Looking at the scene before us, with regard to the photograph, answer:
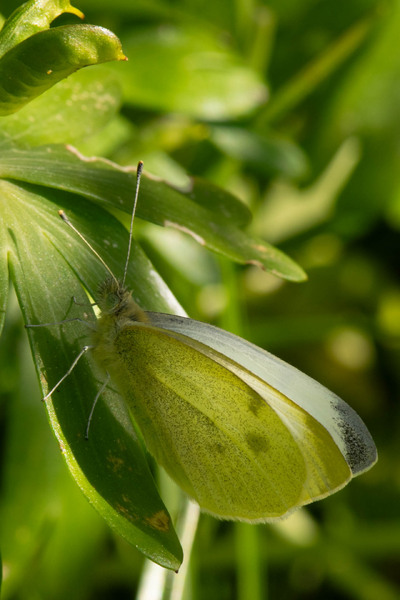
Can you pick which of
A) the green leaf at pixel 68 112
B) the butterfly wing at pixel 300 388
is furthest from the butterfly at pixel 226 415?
the green leaf at pixel 68 112

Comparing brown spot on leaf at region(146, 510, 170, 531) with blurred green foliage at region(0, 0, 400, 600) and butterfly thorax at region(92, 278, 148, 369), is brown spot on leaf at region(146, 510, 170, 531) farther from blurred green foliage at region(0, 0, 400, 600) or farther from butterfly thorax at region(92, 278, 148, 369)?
blurred green foliage at region(0, 0, 400, 600)

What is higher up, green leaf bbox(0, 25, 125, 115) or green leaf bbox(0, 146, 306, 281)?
green leaf bbox(0, 25, 125, 115)

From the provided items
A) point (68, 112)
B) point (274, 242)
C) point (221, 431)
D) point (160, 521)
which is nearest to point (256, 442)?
point (221, 431)

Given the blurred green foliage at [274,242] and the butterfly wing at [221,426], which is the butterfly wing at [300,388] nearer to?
the butterfly wing at [221,426]

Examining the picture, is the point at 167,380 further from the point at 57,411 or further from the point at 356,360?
the point at 356,360

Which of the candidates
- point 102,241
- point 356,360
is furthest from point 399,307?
point 102,241

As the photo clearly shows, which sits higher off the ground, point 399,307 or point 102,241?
point 102,241

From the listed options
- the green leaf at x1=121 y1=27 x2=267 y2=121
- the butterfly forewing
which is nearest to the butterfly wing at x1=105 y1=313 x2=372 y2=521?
the butterfly forewing
